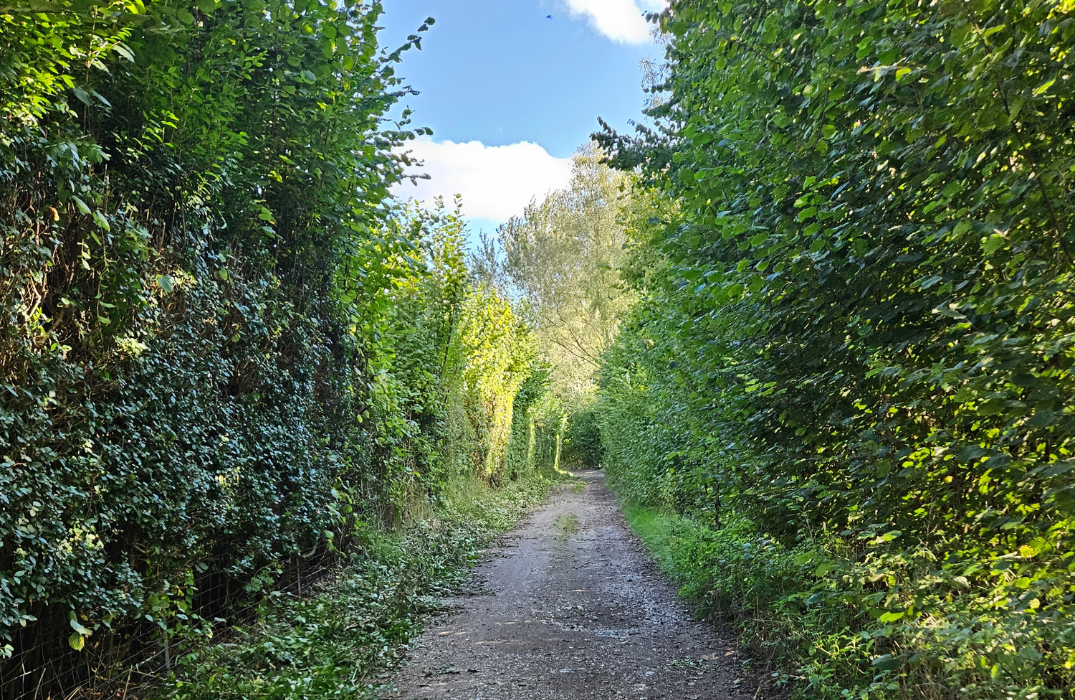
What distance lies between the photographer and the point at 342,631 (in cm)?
564

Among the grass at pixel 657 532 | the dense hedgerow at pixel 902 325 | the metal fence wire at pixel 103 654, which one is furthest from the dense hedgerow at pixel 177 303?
the grass at pixel 657 532

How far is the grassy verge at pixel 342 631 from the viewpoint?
4.21 meters

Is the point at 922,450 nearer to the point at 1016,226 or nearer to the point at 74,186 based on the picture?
the point at 1016,226

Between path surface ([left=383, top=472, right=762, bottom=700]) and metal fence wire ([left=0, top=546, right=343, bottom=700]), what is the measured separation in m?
1.60

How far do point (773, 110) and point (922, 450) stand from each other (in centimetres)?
231

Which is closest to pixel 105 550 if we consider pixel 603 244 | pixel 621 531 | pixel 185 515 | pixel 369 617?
pixel 185 515

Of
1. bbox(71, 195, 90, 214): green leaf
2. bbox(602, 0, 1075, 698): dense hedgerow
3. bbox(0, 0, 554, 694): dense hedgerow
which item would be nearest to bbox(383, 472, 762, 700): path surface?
bbox(602, 0, 1075, 698): dense hedgerow

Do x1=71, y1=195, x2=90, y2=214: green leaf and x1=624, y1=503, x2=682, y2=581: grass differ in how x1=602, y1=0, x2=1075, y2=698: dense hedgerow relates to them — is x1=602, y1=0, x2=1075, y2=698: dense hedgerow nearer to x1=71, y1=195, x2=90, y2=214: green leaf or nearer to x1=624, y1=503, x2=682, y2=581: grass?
x1=71, y1=195, x2=90, y2=214: green leaf

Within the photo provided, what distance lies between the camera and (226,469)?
A: 4922 mm

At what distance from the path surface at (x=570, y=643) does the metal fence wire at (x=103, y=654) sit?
160 centimetres

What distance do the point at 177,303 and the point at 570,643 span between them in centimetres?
448

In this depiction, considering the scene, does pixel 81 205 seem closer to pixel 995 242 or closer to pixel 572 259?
pixel 995 242

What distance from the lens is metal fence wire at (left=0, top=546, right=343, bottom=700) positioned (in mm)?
3307

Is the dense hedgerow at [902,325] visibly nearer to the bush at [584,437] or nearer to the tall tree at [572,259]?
the tall tree at [572,259]
